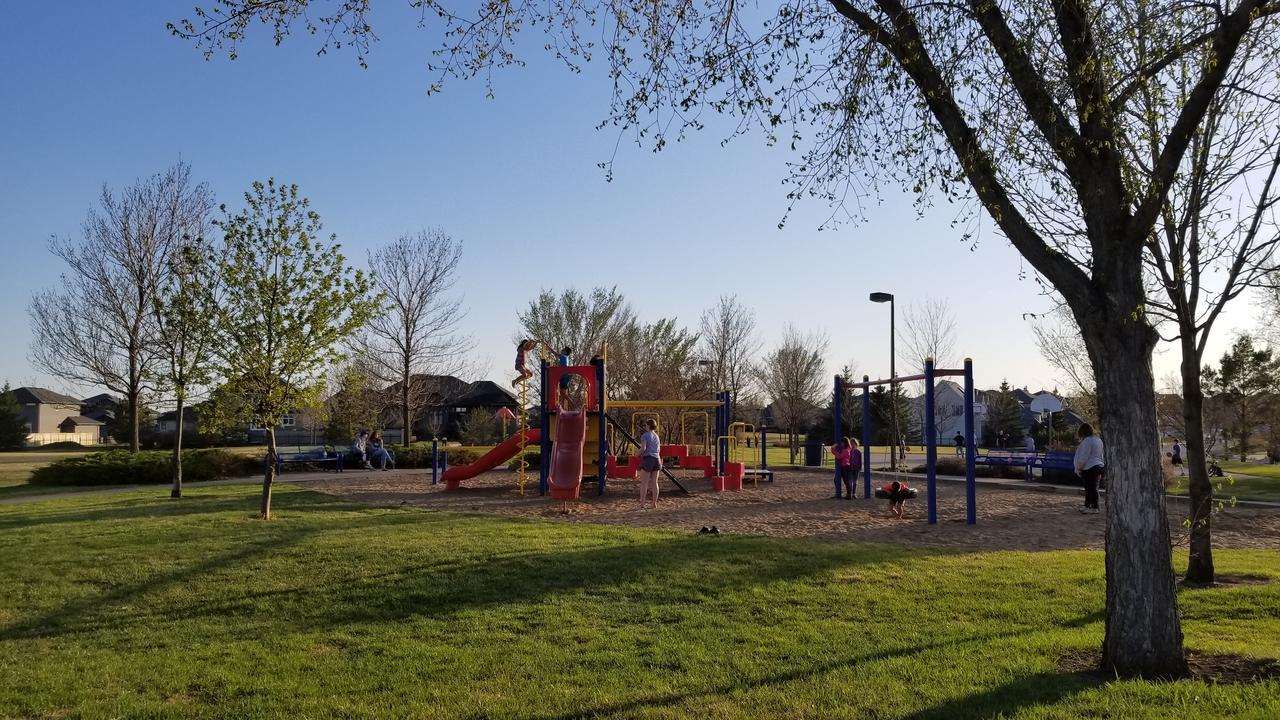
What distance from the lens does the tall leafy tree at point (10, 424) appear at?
53594mm

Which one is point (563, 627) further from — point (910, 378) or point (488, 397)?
point (488, 397)

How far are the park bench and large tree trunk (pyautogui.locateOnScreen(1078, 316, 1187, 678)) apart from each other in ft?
86.4

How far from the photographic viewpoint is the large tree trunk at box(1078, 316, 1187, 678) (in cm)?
546

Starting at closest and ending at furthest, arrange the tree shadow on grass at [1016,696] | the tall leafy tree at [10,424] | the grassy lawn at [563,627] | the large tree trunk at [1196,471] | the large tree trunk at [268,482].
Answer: the tree shadow on grass at [1016,696] < the grassy lawn at [563,627] < the large tree trunk at [1196,471] < the large tree trunk at [268,482] < the tall leafy tree at [10,424]

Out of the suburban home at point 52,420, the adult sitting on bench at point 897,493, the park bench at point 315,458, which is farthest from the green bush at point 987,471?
the suburban home at point 52,420

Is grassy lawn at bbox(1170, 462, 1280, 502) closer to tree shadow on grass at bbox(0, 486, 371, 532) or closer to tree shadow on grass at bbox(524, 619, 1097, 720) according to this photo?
tree shadow on grass at bbox(524, 619, 1097, 720)

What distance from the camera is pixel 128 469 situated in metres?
22.9

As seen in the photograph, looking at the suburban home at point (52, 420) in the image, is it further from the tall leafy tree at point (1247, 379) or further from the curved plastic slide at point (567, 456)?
the tall leafy tree at point (1247, 379)

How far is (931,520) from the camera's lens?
1420 centimetres

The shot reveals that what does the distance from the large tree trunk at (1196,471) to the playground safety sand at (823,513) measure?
5.31 ft

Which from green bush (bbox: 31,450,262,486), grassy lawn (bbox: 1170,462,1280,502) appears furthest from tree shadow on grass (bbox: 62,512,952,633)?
green bush (bbox: 31,450,262,486)

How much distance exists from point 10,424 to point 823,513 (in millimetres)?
58369

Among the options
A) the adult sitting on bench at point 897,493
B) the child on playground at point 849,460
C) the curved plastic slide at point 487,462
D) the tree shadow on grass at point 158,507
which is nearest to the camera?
the tree shadow on grass at point 158,507

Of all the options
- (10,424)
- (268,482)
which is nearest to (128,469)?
(268,482)
